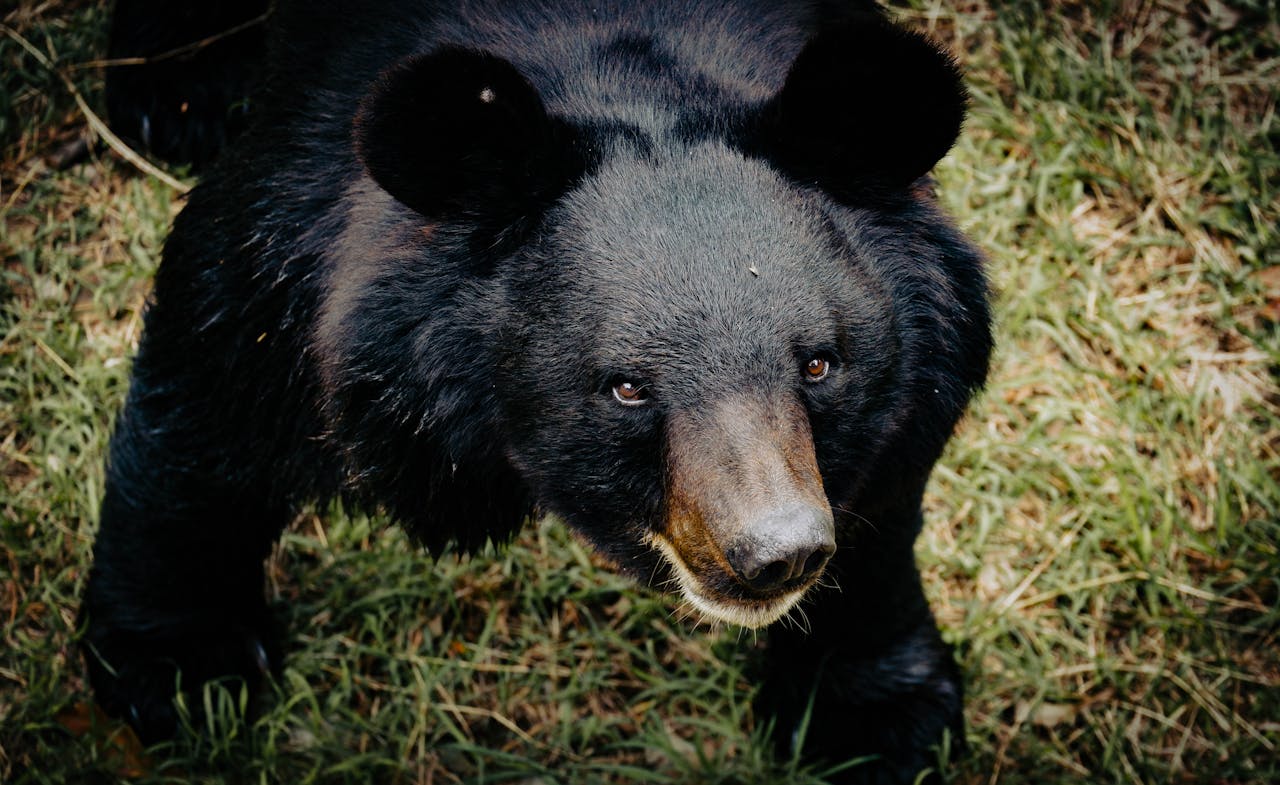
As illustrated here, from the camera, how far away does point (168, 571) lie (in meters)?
3.90

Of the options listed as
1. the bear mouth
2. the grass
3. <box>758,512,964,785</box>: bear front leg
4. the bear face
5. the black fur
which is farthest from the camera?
the black fur

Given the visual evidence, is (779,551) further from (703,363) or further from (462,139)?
(462,139)

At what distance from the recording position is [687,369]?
2.47 meters

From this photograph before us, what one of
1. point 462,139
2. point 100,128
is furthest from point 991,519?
point 100,128

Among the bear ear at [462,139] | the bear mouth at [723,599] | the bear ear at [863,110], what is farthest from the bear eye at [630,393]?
the bear ear at [863,110]

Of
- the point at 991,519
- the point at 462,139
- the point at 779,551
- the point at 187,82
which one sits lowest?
the point at 991,519

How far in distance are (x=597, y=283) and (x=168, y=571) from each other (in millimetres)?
2084

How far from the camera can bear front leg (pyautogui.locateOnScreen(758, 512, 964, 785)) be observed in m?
3.97

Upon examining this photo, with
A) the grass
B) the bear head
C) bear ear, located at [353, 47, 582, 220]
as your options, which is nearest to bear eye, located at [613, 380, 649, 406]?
the bear head

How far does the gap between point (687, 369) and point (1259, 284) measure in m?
3.43

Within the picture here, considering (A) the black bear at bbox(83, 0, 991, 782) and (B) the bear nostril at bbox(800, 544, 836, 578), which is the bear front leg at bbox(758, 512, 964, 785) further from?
(B) the bear nostril at bbox(800, 544, 836, 578)

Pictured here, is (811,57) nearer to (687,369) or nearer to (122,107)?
(687,369)

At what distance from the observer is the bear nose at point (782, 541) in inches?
91.3

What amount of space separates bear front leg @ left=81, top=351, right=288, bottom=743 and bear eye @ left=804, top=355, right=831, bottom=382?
1701 mm
